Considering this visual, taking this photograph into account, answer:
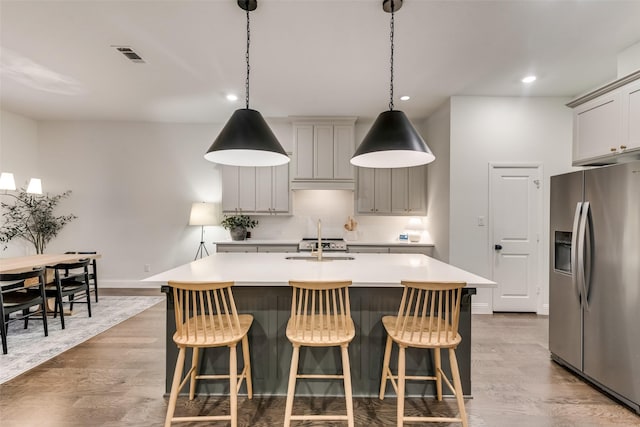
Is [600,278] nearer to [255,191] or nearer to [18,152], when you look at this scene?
[255,191]

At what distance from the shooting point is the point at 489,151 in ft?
13.5

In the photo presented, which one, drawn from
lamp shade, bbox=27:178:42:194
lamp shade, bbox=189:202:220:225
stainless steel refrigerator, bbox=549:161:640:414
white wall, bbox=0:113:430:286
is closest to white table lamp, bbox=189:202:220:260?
lamp shade, bbox=189:202:220:225

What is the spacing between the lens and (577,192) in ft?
8.39

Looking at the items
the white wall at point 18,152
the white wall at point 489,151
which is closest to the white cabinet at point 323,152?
the white wall at point 489,151

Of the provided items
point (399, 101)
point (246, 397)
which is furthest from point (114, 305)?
point (399, 101)

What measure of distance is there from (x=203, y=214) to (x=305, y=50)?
3059 mm

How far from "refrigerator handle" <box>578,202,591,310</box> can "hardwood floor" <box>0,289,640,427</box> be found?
70 cm

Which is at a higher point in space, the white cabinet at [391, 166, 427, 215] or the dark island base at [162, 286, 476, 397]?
the white cabinet at [391, 166, 427, 215]

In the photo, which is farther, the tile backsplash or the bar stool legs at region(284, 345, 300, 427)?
the tile backsplash

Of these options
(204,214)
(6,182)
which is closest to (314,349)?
(204,214)

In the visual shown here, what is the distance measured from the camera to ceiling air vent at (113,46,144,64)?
2.97 m

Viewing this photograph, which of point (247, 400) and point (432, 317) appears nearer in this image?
point (432, 317)

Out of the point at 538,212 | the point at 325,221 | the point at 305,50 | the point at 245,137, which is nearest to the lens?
the point at 245,137

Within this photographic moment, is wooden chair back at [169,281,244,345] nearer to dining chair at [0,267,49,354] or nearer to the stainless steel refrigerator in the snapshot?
dining chair at [0,267,49,354]
